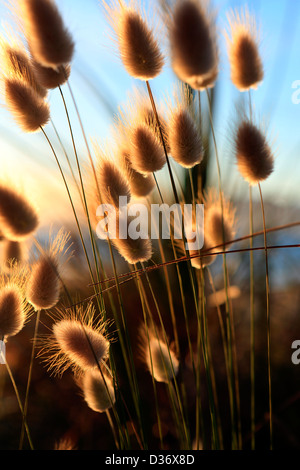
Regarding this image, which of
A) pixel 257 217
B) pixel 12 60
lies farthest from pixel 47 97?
pixel 257 217

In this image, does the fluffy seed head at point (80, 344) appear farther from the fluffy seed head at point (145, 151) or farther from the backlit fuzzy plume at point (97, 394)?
the fluffy seed head at point (145, 151)

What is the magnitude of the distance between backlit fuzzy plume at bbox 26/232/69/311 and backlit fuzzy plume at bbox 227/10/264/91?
0.40 meters

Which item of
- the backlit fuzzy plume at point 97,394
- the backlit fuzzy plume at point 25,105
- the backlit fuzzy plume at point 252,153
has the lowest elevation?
the backlit fuzzy plume at point 97,394

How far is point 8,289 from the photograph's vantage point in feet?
1.90

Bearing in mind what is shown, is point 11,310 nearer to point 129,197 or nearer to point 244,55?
point 129,197

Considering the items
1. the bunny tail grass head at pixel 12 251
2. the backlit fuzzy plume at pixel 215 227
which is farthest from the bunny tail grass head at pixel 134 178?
the bunny tail grass head at pixel 12 251

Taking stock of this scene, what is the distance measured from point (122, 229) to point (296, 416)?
0.76 meters

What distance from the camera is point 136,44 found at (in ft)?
1.92

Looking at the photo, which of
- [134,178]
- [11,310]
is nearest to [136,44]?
[134,178]

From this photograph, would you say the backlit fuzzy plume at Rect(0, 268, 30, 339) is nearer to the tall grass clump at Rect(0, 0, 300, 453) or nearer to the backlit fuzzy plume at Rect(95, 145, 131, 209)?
the tall grass clump at Rect(0, 0, 300, 453)

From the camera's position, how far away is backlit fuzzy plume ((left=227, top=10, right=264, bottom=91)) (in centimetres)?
63

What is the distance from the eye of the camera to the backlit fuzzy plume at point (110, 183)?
0.57 meters

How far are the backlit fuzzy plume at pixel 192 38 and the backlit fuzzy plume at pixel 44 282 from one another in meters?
0.32

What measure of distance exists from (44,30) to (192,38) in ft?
0.67
